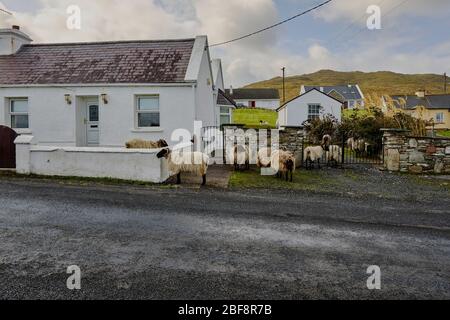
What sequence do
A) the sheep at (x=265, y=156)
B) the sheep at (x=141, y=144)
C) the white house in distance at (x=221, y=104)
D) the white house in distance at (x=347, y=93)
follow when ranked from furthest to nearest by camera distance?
the white house in distance at (x=347, y=93) → the white house in distance at (x=221, y=104) → the sheep at (x=141, y=144) → the sheep at (x=265, y=156)

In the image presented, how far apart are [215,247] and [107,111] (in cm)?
1259

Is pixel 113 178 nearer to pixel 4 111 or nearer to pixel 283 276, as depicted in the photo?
pixel 283 276

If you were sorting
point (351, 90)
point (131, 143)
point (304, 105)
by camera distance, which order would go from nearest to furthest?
point (131, 143)
point (304, 105)
point (351, 90)

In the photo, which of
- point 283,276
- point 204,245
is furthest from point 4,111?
point 283,276

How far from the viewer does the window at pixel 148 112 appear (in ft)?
54.0

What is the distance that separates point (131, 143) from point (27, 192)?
5.51 m

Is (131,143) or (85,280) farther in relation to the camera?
(131,143)

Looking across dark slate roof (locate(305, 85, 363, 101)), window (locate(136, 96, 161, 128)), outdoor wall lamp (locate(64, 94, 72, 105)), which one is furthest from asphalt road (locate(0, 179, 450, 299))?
dark slate roof (locate(305, 85, 363, 101))

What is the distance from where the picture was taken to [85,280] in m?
4.42

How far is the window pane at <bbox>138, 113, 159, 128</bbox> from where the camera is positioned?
1656cm

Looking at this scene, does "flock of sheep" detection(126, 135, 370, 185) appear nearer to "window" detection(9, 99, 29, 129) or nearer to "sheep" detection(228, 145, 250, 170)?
"sheep" detection(228, 145, 250, 170)

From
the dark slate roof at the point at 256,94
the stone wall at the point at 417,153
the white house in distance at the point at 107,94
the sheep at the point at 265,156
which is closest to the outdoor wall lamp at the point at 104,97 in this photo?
the white house in distance at the point at 107,94

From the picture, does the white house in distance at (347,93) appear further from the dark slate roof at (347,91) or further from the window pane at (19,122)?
the window pane at (19,122)

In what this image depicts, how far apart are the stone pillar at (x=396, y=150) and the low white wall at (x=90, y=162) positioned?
1011 centimetres
